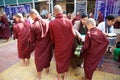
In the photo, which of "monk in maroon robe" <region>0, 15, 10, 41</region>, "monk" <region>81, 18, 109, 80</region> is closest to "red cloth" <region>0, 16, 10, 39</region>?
"monk in maroon robe" <region>0, 15, 10, 41</region>

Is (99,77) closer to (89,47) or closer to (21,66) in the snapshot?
(89,47)

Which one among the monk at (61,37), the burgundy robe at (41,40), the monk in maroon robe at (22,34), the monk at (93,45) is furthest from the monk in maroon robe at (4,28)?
the monk at (93,45)

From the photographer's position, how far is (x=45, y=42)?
113 inches

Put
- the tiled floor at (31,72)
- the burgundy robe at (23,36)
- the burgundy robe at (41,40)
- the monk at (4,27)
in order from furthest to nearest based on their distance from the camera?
the monk at (4,27)
the burgundy robe at (23,36)
the tiled floor at (31,72)
the burgundy robe at (41,40)

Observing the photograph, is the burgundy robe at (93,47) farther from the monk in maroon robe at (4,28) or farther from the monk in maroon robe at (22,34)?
the monk in maroon robe at (4,28)

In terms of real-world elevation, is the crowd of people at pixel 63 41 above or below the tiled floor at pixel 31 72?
above

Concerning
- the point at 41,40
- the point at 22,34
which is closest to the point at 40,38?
the point at 41,40

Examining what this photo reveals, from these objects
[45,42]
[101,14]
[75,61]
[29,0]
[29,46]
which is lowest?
[75,61]

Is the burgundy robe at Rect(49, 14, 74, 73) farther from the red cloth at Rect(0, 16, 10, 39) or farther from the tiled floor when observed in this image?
the red cloth at Rect(0, 16, 10, 39)

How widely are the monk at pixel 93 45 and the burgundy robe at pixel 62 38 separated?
30 cm

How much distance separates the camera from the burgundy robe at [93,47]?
2586 mm

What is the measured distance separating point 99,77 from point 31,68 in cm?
162

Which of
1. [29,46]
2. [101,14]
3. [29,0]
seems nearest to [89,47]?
[29,46]

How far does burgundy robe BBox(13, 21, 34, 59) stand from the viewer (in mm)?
3436
